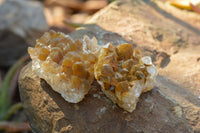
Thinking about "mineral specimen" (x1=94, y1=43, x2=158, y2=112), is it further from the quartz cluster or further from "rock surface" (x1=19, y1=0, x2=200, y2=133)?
"rock surface" (x1=19, y1=0, x2=200, y2=133)

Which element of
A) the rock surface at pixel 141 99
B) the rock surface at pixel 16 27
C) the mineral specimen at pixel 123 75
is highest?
the mineral specimen at pixel 123 75

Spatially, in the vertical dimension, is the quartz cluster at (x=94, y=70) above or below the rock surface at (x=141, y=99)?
above

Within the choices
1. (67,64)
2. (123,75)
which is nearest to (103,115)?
(123,75)

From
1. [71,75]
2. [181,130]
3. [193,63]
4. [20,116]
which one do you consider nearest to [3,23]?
[20,116]

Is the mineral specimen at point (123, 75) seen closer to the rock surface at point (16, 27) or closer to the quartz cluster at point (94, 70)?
the quartz cluster at point (94, 70)

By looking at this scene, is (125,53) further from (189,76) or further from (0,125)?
(0,125)

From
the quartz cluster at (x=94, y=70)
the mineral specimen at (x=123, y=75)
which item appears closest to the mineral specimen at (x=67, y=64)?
the quartz cluster at (x=94, y=70)
